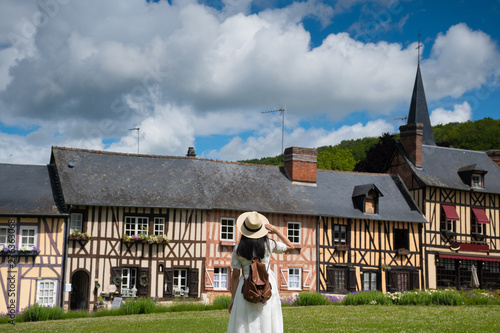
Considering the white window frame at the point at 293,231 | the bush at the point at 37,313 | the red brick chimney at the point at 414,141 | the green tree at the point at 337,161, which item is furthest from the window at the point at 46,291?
the green tree at the point at 337,161

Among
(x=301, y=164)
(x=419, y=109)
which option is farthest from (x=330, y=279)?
(x=419, y=109)

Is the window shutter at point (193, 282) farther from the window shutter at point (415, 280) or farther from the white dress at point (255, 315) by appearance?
the white dress at point (255, 315)

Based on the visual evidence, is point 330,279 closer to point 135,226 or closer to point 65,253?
point 135,226

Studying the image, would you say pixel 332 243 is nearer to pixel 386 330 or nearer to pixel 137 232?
pixel 137 232

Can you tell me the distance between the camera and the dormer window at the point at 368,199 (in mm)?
24172

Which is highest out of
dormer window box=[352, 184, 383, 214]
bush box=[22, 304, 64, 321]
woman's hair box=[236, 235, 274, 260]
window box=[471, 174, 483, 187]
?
window box=[471, 174, 483, 187]

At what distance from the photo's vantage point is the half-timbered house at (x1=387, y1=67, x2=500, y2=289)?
2511cm

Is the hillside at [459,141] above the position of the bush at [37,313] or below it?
above

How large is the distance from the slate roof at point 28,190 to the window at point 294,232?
28.3ft

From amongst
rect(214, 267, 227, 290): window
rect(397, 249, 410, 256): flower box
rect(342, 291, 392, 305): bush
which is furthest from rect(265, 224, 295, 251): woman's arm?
rect(397, 249, 410, 256): flower box

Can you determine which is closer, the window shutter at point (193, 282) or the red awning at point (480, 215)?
the window shutter at point (193, 282)

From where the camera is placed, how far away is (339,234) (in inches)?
938

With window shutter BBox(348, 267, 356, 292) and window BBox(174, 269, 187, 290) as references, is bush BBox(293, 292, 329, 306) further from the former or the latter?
window shutter BBox(348, 267, 356, 292)

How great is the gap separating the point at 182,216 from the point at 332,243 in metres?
6.15
